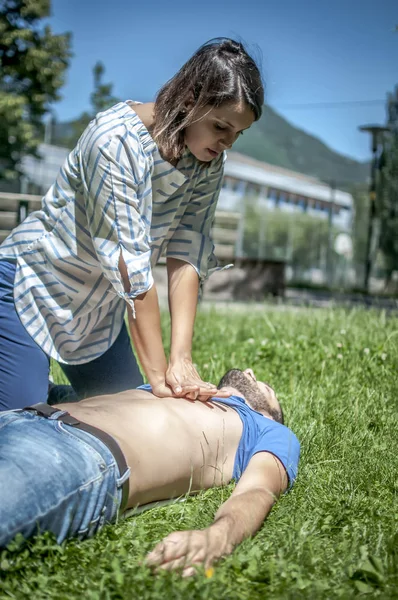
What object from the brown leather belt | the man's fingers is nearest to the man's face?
the brown leather belt

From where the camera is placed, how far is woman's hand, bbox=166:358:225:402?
9.33 ft

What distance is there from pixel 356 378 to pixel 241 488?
7.48 feet

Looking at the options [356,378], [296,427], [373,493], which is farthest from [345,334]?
[373,493]

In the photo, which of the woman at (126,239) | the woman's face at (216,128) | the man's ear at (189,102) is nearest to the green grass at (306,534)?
the woman at (126,239)

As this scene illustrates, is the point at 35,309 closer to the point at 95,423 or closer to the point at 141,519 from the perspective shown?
the point at 95,423

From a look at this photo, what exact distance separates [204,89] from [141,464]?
4.43ft

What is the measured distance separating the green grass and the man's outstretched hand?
0.04 meters

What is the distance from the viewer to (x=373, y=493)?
2.86m

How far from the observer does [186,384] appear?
2.86m

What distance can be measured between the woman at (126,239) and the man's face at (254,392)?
33 cm

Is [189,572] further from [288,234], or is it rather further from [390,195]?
[288,234]

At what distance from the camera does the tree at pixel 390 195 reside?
22078 mm

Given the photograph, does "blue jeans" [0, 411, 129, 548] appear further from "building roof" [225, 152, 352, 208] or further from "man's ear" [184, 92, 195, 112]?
"building roof" [225, 152, 352, 208]

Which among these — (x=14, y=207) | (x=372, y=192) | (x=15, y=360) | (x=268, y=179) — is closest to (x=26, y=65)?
(x=372, y=192)
